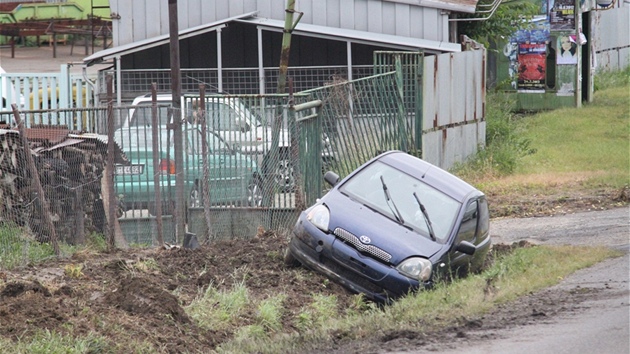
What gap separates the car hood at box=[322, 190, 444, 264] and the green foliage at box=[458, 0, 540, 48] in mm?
12675

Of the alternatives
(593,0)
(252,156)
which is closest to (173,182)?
Result: (252,156)

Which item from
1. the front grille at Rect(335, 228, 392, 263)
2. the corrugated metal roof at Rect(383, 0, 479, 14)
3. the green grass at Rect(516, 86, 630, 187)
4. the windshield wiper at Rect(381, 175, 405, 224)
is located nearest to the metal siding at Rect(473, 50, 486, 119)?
A: the corrugated metal roof at Rect(383, 0, 479, 14)

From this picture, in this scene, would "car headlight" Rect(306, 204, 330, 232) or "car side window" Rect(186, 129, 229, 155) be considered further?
"car side window" Rect(186, 129, 229, 155)

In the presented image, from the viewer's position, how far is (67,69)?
19.8 metres

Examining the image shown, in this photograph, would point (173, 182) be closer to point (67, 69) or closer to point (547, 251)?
point (547, 251)

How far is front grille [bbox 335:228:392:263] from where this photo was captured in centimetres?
956

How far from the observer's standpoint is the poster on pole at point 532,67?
25453 millimetres

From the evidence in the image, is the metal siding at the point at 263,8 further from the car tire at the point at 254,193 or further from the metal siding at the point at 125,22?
the car tire at the point at 254,193

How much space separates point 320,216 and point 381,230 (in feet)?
2.20

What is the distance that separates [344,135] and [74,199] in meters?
4.45

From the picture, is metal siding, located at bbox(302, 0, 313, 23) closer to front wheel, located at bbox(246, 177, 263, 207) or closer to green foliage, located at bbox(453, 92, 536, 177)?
green foliage, located at bbox(453, 92, 536, 177)

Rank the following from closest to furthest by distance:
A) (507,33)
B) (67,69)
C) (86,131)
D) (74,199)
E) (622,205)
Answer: (74,199) → (86,131) → (622,205) → (67,69) → (507,33)

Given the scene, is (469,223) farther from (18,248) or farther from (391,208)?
(18,248)

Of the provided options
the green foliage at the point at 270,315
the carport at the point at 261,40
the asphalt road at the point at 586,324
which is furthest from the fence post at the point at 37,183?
the carport at the point at 261,40
